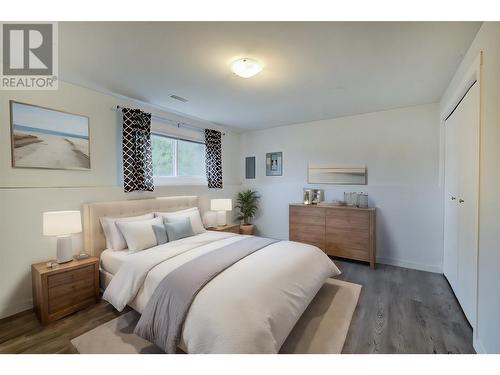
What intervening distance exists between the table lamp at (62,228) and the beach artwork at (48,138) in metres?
0.61

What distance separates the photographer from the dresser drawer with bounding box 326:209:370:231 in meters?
3.23

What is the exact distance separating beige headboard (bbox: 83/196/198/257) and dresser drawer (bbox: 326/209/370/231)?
2.58 m

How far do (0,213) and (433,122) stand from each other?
16.8 ft

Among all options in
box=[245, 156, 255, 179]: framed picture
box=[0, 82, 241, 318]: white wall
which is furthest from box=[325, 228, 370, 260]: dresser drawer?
box=[0, 82, 241, 318]: white wall

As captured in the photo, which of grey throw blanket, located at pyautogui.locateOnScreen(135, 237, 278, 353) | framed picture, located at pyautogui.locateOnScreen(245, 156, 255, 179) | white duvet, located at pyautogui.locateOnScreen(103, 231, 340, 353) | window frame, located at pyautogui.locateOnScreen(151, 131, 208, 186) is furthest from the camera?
framed picture, located at pyautogui.locateOnScreen(245, 156, 255, 179)

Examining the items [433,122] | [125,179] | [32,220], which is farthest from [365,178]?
[32,220]

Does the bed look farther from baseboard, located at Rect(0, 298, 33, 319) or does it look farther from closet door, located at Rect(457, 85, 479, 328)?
closet door, located at Rect(457, 85, 479, 328)

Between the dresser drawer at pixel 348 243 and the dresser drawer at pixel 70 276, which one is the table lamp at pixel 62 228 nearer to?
the dresser drawer at pixel 70 276

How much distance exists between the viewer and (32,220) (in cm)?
215

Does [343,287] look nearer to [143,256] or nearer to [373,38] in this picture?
[143,256]

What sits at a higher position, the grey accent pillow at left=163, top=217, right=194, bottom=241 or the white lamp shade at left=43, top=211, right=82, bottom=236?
the white lamp shade at left=43, top=211, right=82, bottom=236

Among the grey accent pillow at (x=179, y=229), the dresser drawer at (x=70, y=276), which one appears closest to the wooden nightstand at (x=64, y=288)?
the dresser drawer at (x=70, y=276)

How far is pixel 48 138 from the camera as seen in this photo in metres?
2.27

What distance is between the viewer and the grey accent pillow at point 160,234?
254 centimetres
